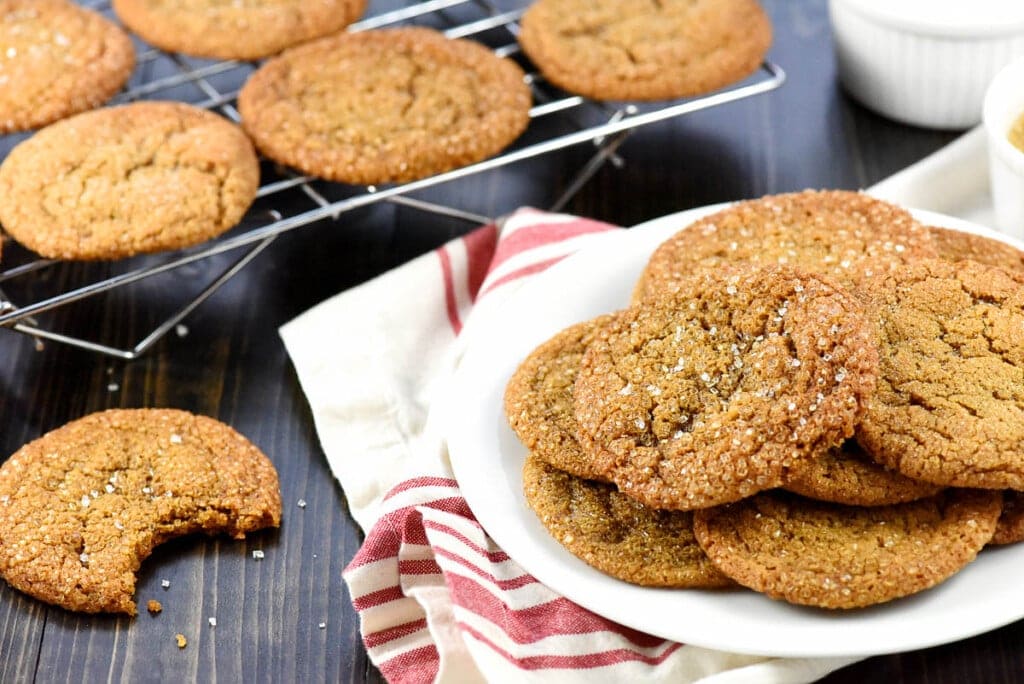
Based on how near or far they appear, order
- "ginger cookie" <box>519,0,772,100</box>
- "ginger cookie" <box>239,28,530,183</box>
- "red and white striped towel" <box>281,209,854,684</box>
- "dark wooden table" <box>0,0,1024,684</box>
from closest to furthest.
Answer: "red and white striped towel" <box>281,209,854,684</box>, "dark wooden table" <box>0,0,1024,684</box>, "ginger cookie" <box>239,28,530,183</box>, "ginger cookie" <box>519,0,772,100</box>

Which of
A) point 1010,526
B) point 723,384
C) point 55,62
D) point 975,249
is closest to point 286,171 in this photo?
point 55,62

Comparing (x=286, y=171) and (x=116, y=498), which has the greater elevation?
(x=286, y=171)

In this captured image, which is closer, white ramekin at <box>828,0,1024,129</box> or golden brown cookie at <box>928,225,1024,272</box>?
golden brown cookie at <box>928,225,1024,272</box>

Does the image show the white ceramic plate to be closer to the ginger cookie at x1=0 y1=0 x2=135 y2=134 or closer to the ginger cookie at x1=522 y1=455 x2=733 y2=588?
the ginger cookie at x1=522 y1=455 x2=733 y2=588

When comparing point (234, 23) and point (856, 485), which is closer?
point (856, 485)

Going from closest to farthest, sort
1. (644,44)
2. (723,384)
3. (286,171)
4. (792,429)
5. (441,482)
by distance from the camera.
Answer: (792,429), (723,384), (441,482), (286,171), (644,44)

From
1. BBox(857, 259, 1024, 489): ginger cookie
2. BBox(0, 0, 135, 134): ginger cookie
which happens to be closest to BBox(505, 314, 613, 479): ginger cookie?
BBox(857, 259, 1024, 489): ginger cookie

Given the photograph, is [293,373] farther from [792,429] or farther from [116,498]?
[792,429]
